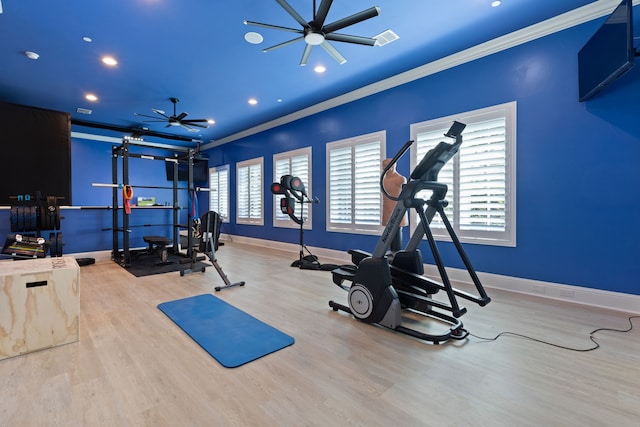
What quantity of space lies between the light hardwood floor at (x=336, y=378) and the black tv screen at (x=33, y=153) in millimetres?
4866

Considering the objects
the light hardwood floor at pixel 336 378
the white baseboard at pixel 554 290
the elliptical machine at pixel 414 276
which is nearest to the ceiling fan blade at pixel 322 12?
the elliptical machine at pixel 414 276

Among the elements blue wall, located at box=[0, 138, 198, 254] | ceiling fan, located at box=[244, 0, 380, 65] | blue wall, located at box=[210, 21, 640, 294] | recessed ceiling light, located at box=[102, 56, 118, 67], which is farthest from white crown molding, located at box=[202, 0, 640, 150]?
blue wall, located at box=[0, 138, 198, 254]

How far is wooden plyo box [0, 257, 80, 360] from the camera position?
80.7 inches

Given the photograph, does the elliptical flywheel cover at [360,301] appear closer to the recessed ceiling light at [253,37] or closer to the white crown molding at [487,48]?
the recessed ceiling light at [253,37]

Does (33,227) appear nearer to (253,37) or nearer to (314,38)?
(253,37)

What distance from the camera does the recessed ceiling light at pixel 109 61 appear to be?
13.9 feet

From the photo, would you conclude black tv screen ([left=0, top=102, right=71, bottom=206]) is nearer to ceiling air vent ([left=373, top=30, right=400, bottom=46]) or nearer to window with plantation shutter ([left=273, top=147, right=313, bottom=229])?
window with plantation shutter ([left=273, top=147, right=313, bottom=229])

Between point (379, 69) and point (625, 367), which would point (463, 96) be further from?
point (625, 367)

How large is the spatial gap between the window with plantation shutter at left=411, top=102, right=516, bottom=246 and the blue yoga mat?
118 inches

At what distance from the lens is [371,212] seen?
5094 millimetres

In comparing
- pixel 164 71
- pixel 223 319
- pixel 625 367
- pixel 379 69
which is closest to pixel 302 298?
pixel 223 319

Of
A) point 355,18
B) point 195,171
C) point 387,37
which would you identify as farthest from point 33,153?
point 387,37

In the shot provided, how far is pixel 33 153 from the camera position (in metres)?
5.71

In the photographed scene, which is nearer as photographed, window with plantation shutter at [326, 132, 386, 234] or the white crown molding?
the white crown molding
